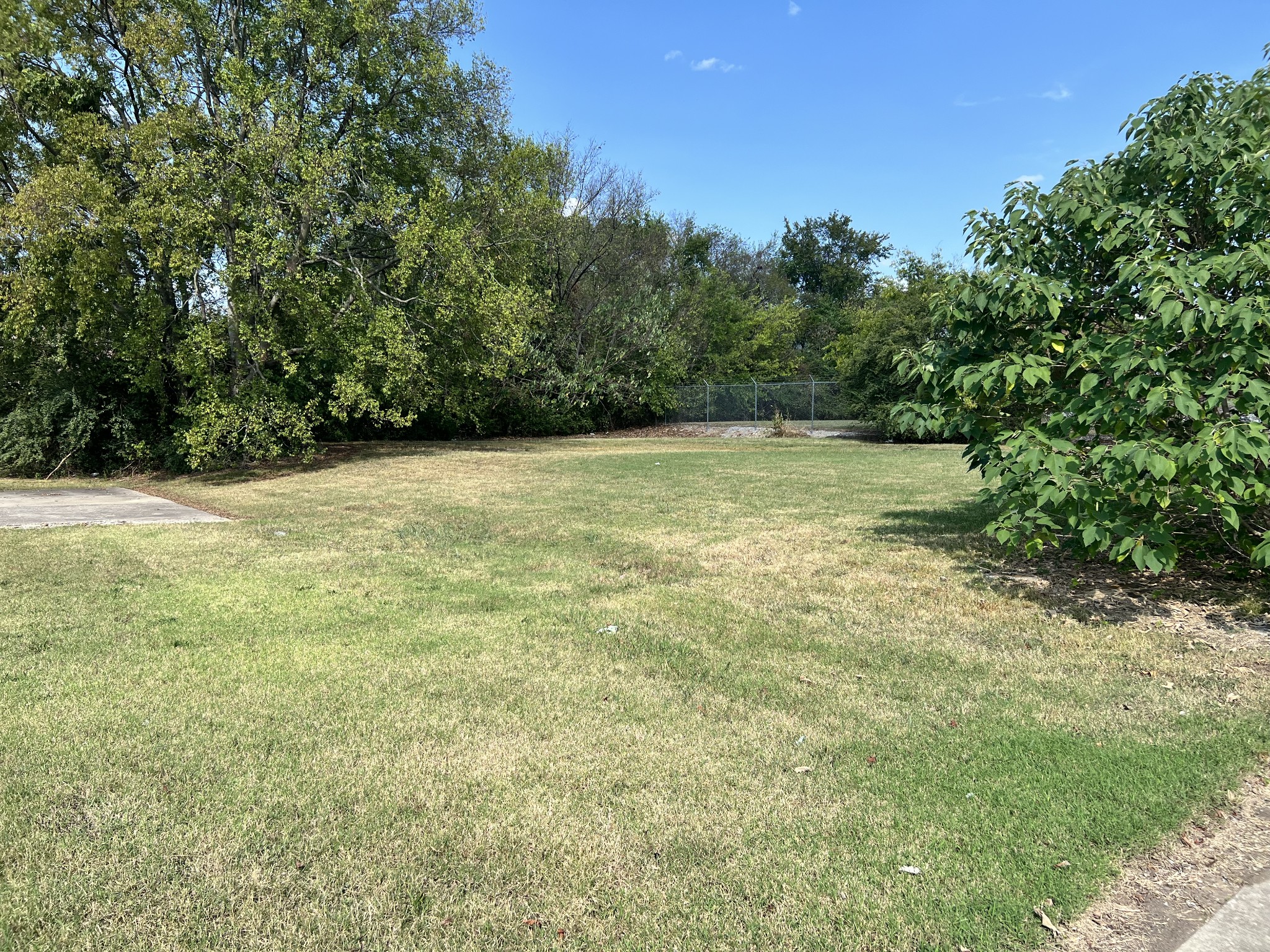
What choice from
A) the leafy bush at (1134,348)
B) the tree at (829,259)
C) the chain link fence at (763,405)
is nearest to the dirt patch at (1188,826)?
the leafy bush at (1134,348)

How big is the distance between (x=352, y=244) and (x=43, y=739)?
1610cm

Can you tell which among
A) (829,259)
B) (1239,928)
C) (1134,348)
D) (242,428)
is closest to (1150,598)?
(1134,348)

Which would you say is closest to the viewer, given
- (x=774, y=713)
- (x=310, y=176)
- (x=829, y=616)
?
(x=774, y=713)

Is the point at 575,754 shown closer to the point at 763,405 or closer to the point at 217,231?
the point at 217,231

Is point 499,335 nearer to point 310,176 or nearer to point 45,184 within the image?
point 310,176

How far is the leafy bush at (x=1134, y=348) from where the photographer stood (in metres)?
4.22

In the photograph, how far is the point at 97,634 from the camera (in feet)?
14.9

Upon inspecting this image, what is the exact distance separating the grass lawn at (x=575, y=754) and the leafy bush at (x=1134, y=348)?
913 mm

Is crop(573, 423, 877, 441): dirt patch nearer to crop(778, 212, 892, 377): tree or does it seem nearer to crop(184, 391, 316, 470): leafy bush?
crop(184, 391, 316, 470): leafy bush

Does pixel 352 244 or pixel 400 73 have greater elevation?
pixel 400 73

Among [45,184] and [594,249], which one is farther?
[594,249]

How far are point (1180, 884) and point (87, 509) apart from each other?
11.7 m

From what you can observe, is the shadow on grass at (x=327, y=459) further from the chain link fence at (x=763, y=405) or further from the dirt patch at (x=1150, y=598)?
the dirt patch at (x=1150, y=598)

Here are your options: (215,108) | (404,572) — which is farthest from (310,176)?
(404,572)
